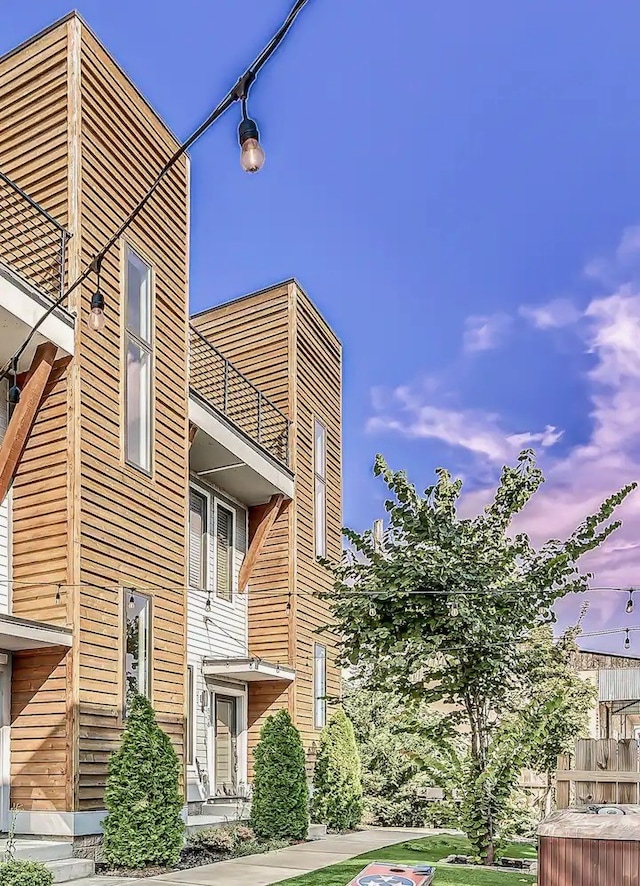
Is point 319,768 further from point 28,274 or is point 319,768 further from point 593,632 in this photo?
point 28,274

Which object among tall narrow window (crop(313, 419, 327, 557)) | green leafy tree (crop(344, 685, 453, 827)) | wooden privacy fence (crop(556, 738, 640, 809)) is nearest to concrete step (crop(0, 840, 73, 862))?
wooden privacy fence (crop(556, 738, 640, 809))

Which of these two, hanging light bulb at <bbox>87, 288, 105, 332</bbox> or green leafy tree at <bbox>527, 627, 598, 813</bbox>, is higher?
hanging light bulb at <bbox>87, 288, 105, 332</bbox>

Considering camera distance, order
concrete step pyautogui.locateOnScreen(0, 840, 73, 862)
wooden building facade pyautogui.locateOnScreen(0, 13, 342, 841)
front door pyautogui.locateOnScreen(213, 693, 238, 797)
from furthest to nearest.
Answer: front door pyautogui.locateOnScreen(213, 693, 238, 797) → wooden building facade pyautogui.locateOnScreen(0, 13, 342, 841) → concrete step pyautogui.locateOnScreen(0, 840, 73, 862)

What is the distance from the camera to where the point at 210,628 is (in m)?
15.9

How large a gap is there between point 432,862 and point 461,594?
10.1 feet

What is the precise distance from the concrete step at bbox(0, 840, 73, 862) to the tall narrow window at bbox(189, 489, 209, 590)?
5795 millimetres

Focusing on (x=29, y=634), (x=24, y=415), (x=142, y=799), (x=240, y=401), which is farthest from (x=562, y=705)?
(x=24, y=415)

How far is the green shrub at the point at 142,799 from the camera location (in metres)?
10.3

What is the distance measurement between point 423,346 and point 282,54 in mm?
22918

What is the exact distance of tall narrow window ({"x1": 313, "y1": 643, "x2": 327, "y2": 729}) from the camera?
17.8m

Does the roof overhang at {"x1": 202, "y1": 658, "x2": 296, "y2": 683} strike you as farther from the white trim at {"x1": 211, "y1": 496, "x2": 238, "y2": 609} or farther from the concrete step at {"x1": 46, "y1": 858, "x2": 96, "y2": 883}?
the concrete step at {"x1": 46, "y1": 858, "x2": 96, "y2": 883}

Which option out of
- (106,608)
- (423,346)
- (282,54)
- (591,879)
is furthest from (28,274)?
(423,346)

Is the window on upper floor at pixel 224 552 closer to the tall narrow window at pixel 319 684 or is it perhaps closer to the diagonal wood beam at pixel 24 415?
the tall narrow window at pixel 319 684

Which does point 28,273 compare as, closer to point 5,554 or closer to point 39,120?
point 39,120
